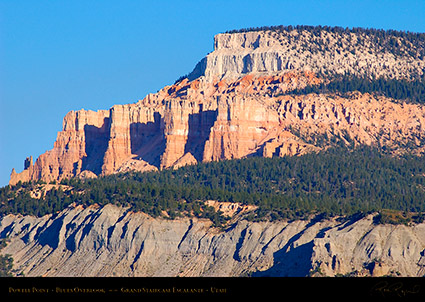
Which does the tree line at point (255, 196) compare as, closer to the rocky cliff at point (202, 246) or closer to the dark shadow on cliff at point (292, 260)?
the rocky cliff at point (202, 246)

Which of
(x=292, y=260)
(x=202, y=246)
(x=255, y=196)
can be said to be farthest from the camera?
(x=255, y=196)

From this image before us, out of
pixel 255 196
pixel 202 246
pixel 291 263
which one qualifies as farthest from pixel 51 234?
pixel 291 263

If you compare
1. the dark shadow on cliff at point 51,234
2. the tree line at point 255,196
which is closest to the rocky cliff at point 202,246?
the dark shadow on cliff at point 51,234

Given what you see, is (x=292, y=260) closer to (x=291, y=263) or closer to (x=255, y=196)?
(x=291, y=263)

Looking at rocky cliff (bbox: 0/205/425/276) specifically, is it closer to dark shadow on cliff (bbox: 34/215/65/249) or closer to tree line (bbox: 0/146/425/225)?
Result: dark shadow on cliff (bbox: 34/215/65/249)

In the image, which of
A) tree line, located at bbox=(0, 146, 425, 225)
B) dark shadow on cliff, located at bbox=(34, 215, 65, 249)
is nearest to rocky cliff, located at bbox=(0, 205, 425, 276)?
dark shadow on cliff, located at bbox=(34, 215, 65, 249)

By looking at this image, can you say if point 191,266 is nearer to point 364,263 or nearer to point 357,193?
point 364,263
